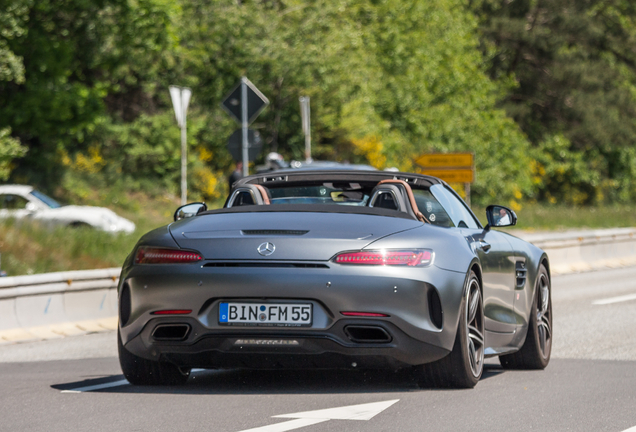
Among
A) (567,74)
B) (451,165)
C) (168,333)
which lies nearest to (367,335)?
(168,333)

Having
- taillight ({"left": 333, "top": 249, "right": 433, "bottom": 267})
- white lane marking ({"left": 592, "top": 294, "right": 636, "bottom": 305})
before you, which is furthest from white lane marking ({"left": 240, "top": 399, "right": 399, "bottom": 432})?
white lane marking ({"left": 592, "top": 294, "right": 636, "bottom": 305})

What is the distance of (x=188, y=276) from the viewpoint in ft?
20.1

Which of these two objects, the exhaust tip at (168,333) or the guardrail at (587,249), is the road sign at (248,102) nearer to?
the guardrail at (587,249)

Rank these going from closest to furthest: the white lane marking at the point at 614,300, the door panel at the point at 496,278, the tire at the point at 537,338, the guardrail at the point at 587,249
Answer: the door panel at the point at 496,278
the tire at the point at 537,338
the white lane marking at the point at 614,300
the guardrail at the point at 587,249

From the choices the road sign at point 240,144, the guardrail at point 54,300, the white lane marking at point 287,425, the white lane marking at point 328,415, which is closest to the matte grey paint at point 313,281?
the white lane marking at point 328,415

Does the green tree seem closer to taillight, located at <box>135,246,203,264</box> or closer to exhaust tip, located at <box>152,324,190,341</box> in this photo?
taillight, located at <box>135,246,203,264</box>

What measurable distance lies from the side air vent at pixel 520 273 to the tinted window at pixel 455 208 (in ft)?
1.28

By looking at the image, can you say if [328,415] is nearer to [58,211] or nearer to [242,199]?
[242,199]

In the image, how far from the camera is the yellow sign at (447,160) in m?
25.2

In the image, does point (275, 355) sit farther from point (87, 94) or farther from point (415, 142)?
point (415, 142)

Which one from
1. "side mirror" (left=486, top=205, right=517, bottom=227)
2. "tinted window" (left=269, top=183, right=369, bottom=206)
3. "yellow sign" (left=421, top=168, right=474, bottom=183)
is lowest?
"yellow sign" (left=421, top=168, right=474, bottom=183)

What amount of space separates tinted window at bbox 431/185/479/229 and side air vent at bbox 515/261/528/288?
0.39 meters

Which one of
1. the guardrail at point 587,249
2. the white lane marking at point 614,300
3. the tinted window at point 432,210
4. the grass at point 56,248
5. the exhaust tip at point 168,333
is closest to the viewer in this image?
the exhaust tip at point 168,333

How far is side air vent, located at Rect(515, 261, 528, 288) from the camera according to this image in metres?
7.80
